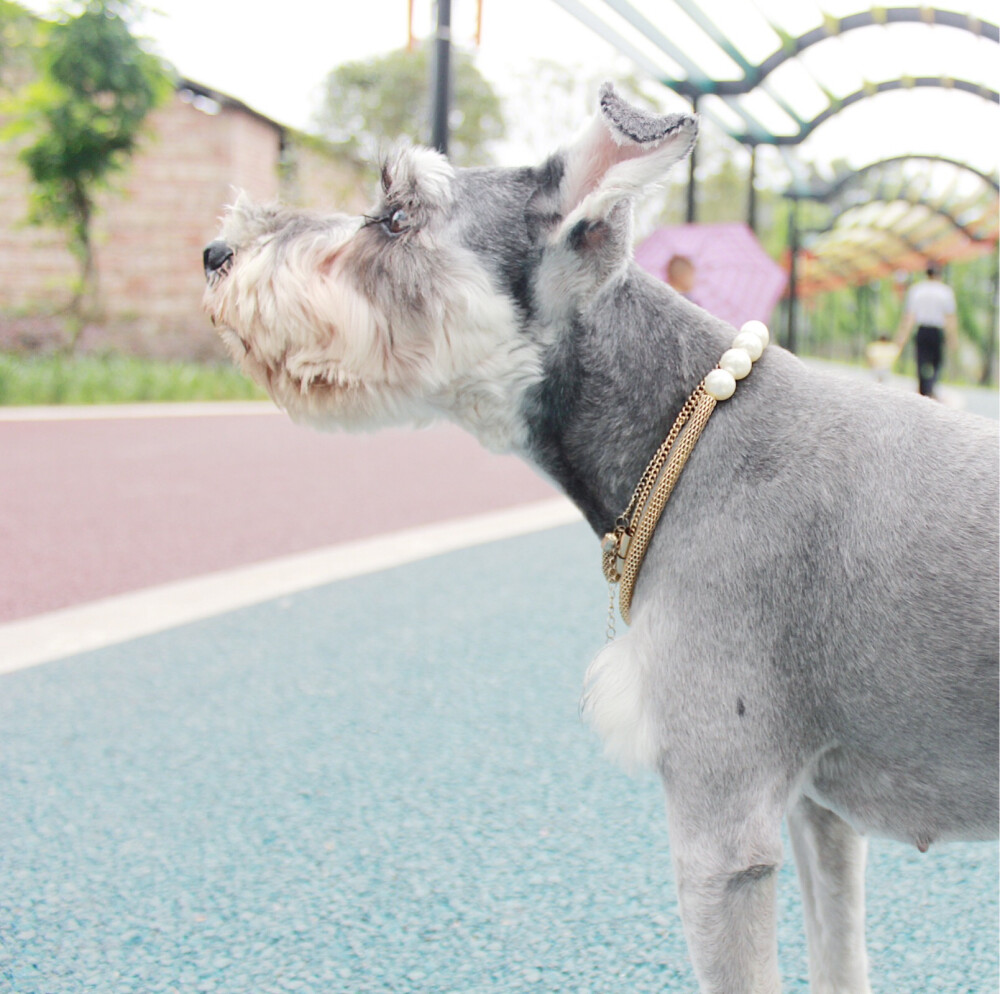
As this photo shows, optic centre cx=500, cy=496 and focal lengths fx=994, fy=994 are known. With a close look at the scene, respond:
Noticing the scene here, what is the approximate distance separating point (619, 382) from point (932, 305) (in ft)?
48.4

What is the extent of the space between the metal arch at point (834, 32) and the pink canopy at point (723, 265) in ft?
3.61

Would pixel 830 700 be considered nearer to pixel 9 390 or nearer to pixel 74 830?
pixel 74 830

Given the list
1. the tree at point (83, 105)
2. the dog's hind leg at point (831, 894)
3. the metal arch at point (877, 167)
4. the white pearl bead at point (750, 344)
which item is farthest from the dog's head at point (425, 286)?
the tree at point (83, 105)

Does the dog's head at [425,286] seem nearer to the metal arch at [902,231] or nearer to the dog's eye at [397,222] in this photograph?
the dog's eye at [397,222]

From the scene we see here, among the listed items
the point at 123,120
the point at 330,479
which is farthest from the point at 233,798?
the point at 123,120

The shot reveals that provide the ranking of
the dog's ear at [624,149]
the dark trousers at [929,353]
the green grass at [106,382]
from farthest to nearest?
the green grass at [106,382] → the dark trousers at [929,353] → the dog's ear at [624,149]

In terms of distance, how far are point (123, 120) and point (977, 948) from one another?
1968cm

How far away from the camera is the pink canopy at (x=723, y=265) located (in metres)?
7.94

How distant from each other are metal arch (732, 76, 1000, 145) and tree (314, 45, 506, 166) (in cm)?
2143

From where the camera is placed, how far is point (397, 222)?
216cm

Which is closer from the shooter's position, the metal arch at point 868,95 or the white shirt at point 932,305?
the metal arch at point 868,95

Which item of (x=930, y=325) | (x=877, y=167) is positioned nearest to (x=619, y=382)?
(x=877, y=167)

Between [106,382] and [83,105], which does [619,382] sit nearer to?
[106,382]

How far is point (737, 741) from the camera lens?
1.69 m
